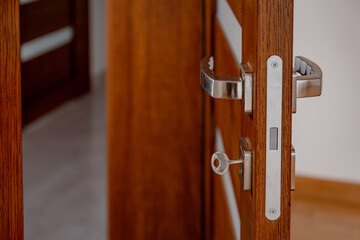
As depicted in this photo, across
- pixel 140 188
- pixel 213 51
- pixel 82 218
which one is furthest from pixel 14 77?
pixel 82 218

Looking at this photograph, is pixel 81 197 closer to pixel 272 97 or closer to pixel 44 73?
pixel 44 73

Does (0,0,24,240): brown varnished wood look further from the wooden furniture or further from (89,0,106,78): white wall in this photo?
(89,0,106,78): white wall

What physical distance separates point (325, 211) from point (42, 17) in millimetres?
2349

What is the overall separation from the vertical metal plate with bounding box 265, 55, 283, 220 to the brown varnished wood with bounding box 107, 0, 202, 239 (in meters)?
1.21

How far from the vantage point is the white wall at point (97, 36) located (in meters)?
5.04

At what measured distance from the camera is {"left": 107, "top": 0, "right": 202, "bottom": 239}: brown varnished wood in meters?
1.89

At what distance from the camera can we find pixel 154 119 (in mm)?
1942

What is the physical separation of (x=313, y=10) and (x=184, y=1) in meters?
0.93

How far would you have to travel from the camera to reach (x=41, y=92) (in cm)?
409

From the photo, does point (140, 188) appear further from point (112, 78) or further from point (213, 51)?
point (213, 51)

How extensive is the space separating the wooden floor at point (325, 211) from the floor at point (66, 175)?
84cm

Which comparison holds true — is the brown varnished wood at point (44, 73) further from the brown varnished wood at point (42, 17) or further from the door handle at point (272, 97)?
the door handle at point (272, 97)

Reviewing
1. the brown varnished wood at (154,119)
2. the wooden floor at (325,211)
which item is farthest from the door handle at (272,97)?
the wooden floor at (325,211)

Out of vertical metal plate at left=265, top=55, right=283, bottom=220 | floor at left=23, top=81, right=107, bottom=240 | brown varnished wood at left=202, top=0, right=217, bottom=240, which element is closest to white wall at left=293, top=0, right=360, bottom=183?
brown varnished wood at left=202, top=0, right=217, bottom=240
